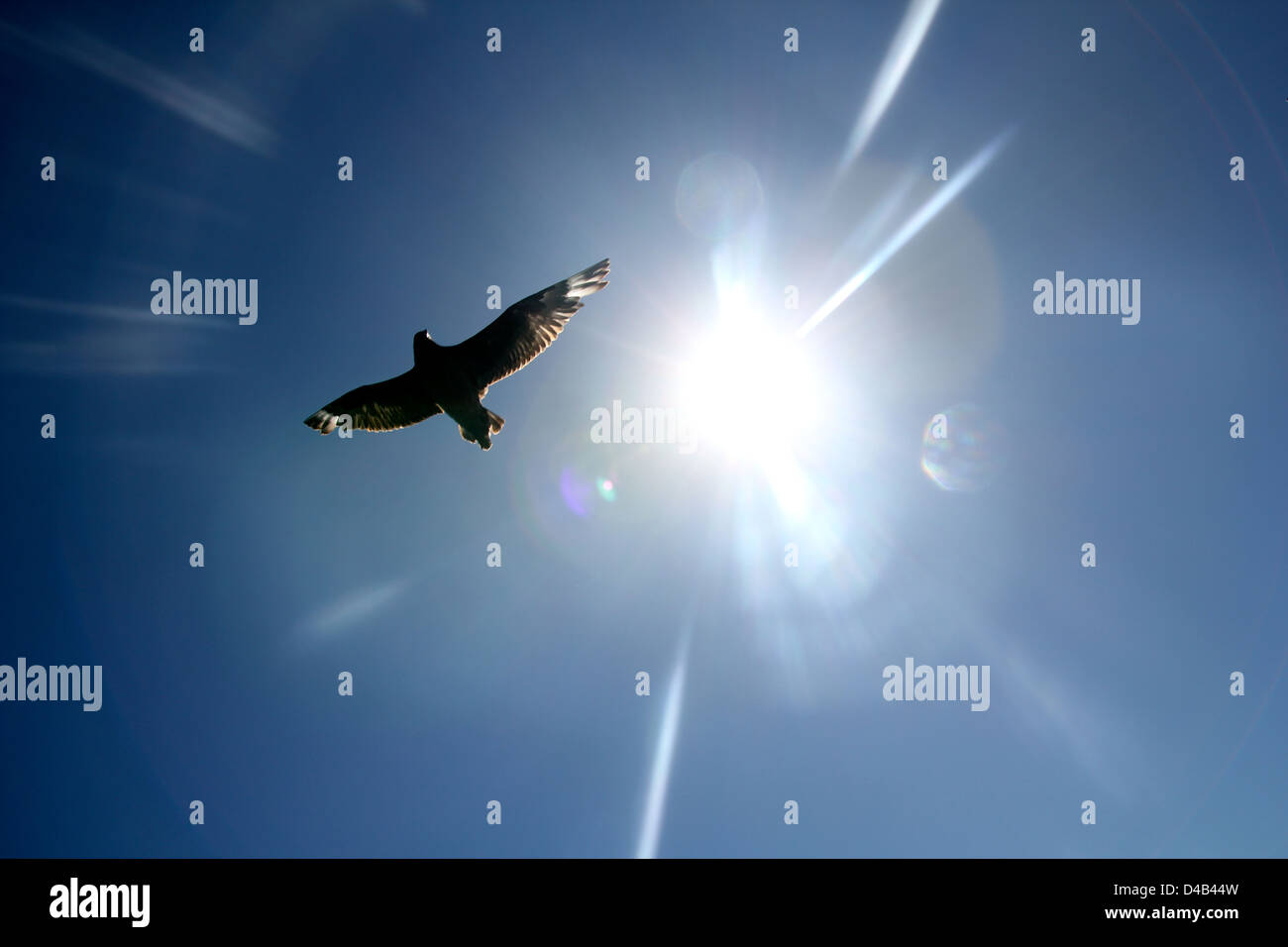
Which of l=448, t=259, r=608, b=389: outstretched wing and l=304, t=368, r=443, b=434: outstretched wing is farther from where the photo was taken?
l=304, t=368, r=443, b=434: outstretched wing

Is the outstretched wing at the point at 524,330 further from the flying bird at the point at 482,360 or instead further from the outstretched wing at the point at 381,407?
the outstretched wing at the point at 381,407

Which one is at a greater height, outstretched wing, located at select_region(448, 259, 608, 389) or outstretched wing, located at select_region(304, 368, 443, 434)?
outstretched wing, located at select_region(448, 259, 608, 389)

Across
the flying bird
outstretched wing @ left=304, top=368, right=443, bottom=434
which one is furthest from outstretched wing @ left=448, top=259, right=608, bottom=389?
outstretched wing @ left=304, top=368, right=443, bottom=434

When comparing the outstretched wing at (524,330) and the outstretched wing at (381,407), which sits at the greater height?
the outstretched wing at (524,330)

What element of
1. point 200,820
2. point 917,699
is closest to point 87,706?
point 200,820

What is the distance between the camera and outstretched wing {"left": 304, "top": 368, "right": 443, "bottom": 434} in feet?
25.2

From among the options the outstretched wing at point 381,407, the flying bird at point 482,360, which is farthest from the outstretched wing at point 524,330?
the outstretched wing at point 381,407

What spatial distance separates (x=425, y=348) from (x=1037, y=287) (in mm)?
7745

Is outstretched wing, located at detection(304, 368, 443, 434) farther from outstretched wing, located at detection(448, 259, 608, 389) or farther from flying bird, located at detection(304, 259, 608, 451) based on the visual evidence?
outstretched wing, located at detection(448, 259, 608, 389)

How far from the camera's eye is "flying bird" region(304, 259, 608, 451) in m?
7.39

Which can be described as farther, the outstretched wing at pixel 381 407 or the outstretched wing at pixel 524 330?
the outstretched wing at pixel 381 407

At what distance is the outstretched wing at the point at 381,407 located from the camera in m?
7.67

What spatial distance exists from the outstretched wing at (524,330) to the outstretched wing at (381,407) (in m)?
0.62
